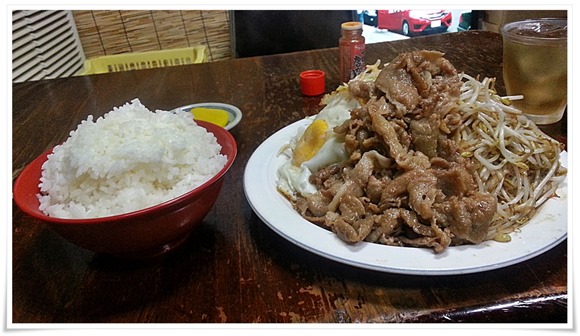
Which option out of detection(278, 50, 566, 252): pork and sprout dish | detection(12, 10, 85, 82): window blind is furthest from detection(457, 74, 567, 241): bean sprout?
detection(12, 10, 85, 82): window blind

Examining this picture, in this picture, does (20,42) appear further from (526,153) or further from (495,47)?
(526,153)

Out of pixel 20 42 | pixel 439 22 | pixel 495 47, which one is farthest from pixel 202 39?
pixel 495 47

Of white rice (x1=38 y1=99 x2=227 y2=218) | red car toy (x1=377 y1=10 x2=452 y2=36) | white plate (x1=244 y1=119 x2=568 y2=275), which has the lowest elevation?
red car toy (x1=377 y1=10 x2=452 y2=36)

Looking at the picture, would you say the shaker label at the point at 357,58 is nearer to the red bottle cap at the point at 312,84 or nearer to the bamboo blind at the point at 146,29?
the red bottle cap at the point at 312,84

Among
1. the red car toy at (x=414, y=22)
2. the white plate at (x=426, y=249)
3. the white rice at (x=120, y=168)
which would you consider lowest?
the red car toy at (x=414, y=22)

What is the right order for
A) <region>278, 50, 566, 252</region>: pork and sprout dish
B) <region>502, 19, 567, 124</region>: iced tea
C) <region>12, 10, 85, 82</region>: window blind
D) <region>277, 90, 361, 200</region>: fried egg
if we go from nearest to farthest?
<region>278, 50, 566, 252</region>: pork and sprout dish
<region>277, 90, 361, 200</region>: fried egg
<region>502, 19, 567, 124</region>: iced tea
<region>12, 10, 85, 82</region>: window blind

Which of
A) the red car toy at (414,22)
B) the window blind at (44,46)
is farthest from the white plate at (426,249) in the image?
the window blind at (44,46)

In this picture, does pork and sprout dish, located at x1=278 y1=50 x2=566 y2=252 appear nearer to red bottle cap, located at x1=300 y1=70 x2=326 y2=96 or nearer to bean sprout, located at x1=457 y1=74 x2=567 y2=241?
bean sprout, located at x1=457 y1=74 x2=567 y2=241

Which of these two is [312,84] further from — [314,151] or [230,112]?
[314,151]
